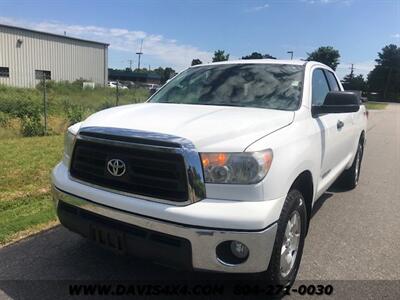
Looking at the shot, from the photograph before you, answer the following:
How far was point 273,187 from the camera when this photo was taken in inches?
117

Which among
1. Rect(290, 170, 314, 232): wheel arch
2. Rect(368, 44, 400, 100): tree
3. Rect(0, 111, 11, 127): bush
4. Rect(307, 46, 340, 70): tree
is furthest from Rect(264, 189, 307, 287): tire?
Rect(368, 44, 400, 100): tree

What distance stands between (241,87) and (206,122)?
1224 millimetres

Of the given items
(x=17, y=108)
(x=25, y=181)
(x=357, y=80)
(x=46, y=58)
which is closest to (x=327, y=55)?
(x=357, y=80)

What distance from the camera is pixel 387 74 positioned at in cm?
9056

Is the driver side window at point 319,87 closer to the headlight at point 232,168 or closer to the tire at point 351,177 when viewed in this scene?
the headlight at point 232,168

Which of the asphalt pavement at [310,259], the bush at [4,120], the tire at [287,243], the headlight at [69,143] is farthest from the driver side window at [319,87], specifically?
the bush at [4,120]

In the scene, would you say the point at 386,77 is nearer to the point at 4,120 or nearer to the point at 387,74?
the point at 387,74

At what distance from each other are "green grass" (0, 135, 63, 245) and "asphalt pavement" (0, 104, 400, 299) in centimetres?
35

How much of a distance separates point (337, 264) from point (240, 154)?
180 centimetres

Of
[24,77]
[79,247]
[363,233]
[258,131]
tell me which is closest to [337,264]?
[363,233]

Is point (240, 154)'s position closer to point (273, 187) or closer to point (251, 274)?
point (273, 187)

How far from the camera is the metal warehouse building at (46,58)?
38.5m

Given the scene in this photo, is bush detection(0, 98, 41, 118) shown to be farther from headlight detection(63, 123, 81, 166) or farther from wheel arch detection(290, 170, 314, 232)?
→ wheel arch detection(290, 170, 314, 232)

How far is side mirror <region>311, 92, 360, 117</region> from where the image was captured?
410 cm
